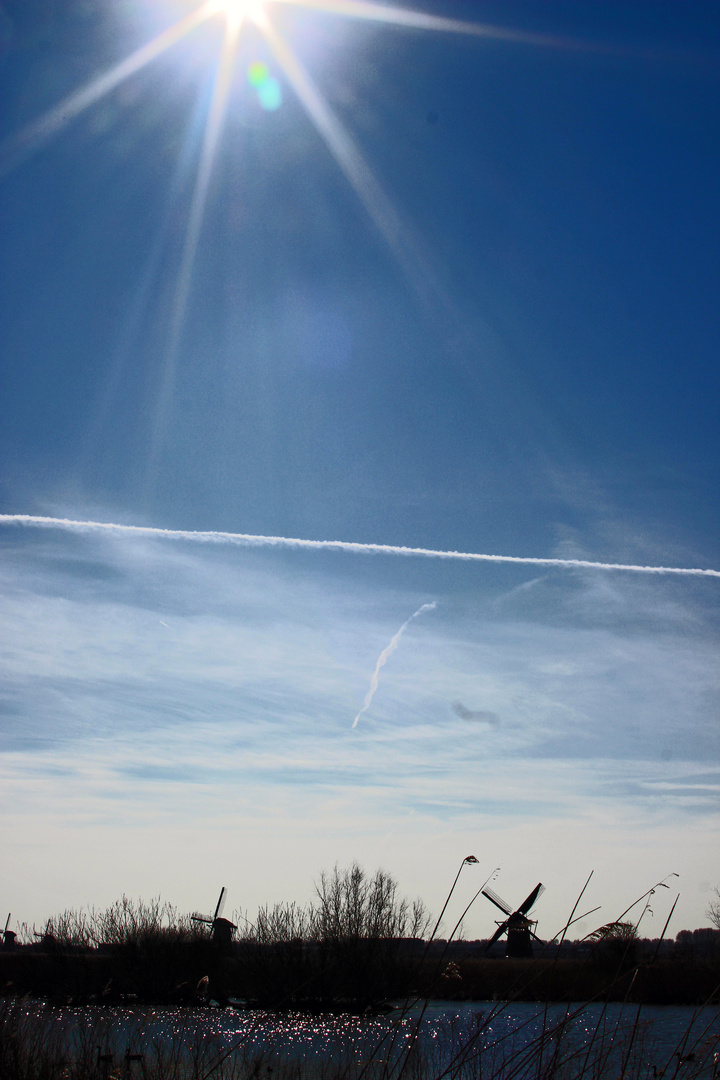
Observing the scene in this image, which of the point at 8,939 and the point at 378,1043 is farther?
the point at 8,939

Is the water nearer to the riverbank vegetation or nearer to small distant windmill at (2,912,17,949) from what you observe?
the riverbank vegetation

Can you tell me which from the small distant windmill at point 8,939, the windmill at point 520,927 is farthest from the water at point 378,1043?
the small distant windmill at point 8,939

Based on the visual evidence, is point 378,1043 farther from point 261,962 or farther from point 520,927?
point 261,962

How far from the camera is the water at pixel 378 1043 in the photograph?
519cm

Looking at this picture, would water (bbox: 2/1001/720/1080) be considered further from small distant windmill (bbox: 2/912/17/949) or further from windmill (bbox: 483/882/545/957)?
small distant windmill (bbox: 2/912/17/949)

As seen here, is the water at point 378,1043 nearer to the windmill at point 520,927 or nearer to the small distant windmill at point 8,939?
the windmill at point 520,927

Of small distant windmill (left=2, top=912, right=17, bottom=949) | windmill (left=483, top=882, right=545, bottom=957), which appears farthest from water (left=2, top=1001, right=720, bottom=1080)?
small distant windmill (left=2, top=912, right=17, bottom=949)

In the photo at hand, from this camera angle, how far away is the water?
5188mm

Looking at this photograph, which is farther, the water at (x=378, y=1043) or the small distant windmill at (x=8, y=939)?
the small distant windmill at (x=8, y=939)

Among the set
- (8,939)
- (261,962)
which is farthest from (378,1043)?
(8,939)

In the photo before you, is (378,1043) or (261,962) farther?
(261,962)

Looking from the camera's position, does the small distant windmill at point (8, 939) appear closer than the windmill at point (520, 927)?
No

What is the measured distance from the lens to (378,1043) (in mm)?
4949

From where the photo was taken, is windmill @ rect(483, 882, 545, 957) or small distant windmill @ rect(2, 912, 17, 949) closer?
windmill @ rect(483, 882, 545, 957)
